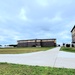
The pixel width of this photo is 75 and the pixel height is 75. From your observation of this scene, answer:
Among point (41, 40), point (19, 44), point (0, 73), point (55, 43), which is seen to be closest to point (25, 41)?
point (19, 44)

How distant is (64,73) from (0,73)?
301 cm

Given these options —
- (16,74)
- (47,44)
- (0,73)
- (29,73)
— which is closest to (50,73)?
(29,73)

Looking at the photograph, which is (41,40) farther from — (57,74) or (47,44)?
(57,74)

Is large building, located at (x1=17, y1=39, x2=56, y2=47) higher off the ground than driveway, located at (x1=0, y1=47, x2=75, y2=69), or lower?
higher

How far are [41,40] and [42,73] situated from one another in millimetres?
112388

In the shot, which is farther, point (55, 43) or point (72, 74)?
point (55, 43)

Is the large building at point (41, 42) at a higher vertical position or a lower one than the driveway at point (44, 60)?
higher

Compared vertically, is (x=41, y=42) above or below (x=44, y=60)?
above

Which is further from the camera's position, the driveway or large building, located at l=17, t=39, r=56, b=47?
large building, located at l=17, t=39, r=56, b=47

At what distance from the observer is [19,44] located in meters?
123

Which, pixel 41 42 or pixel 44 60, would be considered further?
pixel 41 42

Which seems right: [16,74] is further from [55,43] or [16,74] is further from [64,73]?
[55,43]

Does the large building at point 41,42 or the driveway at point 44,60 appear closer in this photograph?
the driveway at point 44,60

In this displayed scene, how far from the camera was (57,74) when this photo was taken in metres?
Result: 6.84
